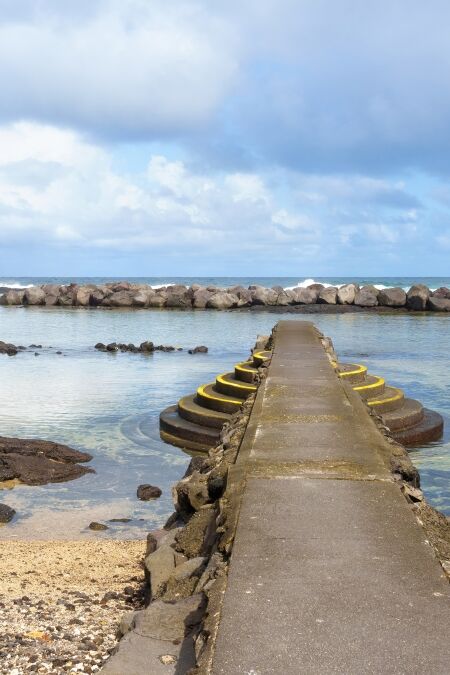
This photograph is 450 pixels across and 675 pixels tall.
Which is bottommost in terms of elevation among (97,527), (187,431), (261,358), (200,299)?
(97,527)

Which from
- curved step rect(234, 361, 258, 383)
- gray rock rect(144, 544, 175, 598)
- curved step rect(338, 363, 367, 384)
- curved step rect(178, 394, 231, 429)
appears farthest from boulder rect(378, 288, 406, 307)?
gray rock rect(144, 544, 175, 598)

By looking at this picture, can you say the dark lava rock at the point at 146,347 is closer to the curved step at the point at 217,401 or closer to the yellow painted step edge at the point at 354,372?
the curved step at the point at 217,401

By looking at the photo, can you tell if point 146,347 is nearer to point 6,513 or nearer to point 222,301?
point 6,513

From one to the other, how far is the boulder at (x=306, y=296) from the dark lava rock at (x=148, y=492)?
42.0 m

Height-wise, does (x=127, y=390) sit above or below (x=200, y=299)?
below

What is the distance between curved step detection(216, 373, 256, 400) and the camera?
498 inches

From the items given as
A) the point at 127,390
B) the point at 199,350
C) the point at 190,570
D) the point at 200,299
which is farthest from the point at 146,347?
the point at 200,299

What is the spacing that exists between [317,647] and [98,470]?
813 centimetres

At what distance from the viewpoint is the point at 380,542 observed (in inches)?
157

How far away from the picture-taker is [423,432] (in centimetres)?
1260

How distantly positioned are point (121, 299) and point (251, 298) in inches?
372

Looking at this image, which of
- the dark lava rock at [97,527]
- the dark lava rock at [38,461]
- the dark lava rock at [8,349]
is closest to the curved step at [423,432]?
the dark lava rock at [38,461]

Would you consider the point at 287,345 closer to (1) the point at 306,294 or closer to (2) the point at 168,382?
(2) the point at 168,382

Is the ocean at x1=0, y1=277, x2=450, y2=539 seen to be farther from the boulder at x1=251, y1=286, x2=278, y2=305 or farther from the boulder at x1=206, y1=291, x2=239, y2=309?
the boulder at x1=251, y1=286, x2=278, y2=305
